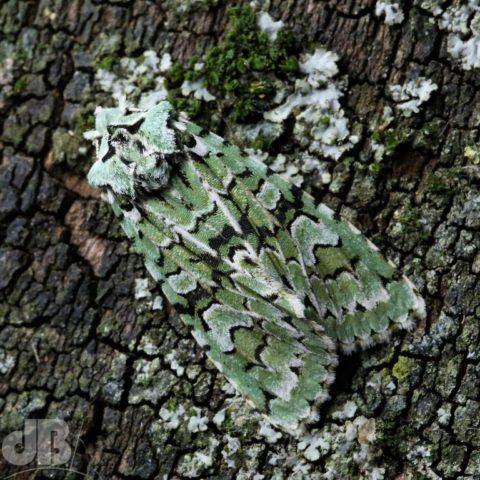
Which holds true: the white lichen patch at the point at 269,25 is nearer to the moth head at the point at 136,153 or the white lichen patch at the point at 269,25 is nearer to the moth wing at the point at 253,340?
the moth head at the point at 136,153

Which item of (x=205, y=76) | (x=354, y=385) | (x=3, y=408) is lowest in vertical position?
(x=3, y=408)

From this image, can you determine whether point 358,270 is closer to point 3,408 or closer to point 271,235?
point 271,235

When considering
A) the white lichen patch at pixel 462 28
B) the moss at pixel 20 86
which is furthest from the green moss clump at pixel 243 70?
the moss at pixel 20 86

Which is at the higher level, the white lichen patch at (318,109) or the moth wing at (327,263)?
the white lichen patch at (318,109)

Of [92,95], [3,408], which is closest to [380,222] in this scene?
[92,95]

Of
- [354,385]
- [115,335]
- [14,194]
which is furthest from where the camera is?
[14,194]

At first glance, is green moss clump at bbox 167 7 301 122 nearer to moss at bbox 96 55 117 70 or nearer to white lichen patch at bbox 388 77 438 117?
moss at bbox 96 55 117 70

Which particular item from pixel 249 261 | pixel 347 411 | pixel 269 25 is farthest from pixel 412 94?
pixel 347 411

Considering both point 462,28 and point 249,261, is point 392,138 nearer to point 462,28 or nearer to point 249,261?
point 462,28
